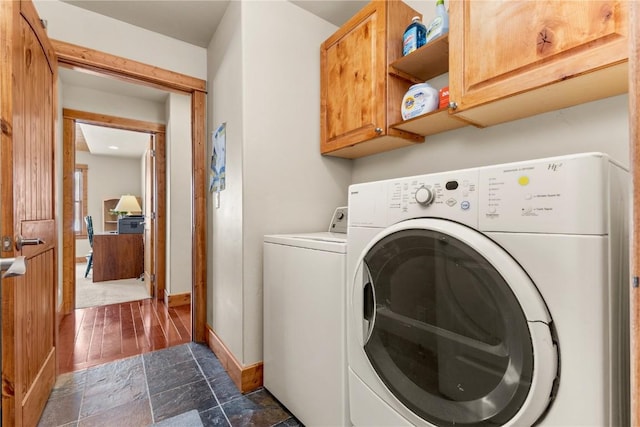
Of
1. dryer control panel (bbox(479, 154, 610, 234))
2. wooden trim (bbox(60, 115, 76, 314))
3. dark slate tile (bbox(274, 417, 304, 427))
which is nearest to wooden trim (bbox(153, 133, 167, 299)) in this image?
wooden trim (bbox(60, 115, 76, 314))

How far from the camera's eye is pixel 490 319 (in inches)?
30.0

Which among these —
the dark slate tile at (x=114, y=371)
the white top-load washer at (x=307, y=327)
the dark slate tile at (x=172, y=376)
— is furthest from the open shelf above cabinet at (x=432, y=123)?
the dark slate tile at (x=114, y=371)

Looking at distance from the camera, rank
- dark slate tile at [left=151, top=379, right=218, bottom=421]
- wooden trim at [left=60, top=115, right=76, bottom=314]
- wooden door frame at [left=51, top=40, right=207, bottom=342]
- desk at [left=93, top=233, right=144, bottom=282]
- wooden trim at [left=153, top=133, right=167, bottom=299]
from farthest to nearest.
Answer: desk at [left=93, top=233, right=144, bottom=282] < wooden trim at [left=153, top=133, right=167, bottom=299] < wooden trim at [left=60, top=115, right=76, bottom=314] < wooden door frame at [left=51, top=40, right=207, bottom=342] < dark slate tile at [left=151, top=379, right=218, bottom=421]

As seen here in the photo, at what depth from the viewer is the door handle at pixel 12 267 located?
76 centimetres

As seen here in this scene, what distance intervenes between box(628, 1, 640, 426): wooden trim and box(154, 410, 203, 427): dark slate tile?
5.30 feet

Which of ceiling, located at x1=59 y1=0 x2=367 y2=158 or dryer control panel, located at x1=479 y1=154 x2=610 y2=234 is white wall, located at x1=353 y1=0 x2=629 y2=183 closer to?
ceiling, located at x1=59 y1=0 x2=367 y2=158

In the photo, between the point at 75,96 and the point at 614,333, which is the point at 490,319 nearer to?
the point at 614,333

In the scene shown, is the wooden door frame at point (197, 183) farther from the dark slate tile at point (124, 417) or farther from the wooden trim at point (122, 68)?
the dark slate tile at point (124, 417)

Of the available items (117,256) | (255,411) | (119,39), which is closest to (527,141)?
(255,411)

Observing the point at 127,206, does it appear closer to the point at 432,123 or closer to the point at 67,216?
the point at 67,216

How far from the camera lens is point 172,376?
186cm

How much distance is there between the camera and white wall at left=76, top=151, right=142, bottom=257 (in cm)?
671

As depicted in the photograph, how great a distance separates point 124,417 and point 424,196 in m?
1.78

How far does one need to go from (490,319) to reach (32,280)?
1.89 m
